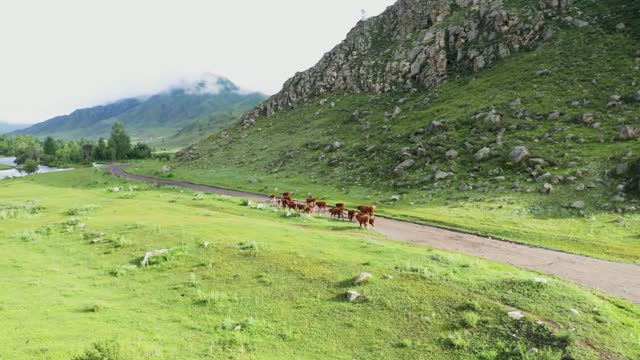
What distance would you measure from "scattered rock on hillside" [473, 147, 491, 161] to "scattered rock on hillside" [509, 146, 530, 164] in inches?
136

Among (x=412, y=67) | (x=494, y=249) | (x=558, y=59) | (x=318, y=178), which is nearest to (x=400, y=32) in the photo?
(x=412, y=67)

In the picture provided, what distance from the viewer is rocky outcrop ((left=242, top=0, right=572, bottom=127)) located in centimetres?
8562

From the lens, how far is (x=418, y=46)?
103500mm

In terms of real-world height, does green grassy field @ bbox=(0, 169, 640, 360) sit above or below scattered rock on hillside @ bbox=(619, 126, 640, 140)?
below

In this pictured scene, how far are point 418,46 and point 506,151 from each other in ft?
200

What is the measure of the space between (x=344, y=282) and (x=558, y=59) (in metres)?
76.0

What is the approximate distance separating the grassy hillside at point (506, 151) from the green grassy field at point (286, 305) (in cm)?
1475

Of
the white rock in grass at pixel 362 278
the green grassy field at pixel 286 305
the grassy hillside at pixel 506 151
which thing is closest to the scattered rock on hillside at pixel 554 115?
the grassy hillside at pixel 506 151

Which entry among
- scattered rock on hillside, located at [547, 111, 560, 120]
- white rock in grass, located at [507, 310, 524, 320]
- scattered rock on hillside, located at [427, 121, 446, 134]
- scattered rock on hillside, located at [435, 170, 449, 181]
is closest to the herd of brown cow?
scattered rock on hillside, located at [435, 170, 449, 181]

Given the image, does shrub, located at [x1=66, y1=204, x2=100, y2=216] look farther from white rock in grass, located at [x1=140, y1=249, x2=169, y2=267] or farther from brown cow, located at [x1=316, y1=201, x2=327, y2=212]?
brown cow, located at [x1=316, y1=201, x2=327, y2=212]

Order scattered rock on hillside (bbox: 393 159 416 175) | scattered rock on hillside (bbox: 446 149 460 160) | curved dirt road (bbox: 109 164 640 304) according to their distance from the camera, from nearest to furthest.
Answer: curved dirt road (bbox: 109 164 640 304) → scattered rock on hillside (bbox: 446 149 460 160) → scattered rock on hillside (bbox: 393 159 416 175)

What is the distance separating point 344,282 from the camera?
20297mm

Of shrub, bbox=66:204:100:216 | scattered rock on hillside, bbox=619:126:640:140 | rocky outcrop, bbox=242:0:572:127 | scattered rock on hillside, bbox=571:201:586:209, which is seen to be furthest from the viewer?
rocky outcrop, bbox=242:0:572:127

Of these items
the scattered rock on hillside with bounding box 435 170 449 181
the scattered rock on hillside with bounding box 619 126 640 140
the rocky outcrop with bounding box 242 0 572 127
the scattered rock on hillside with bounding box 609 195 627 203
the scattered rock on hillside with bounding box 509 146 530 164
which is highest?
the rocky outcrop with bounding box 242 0 572 127
